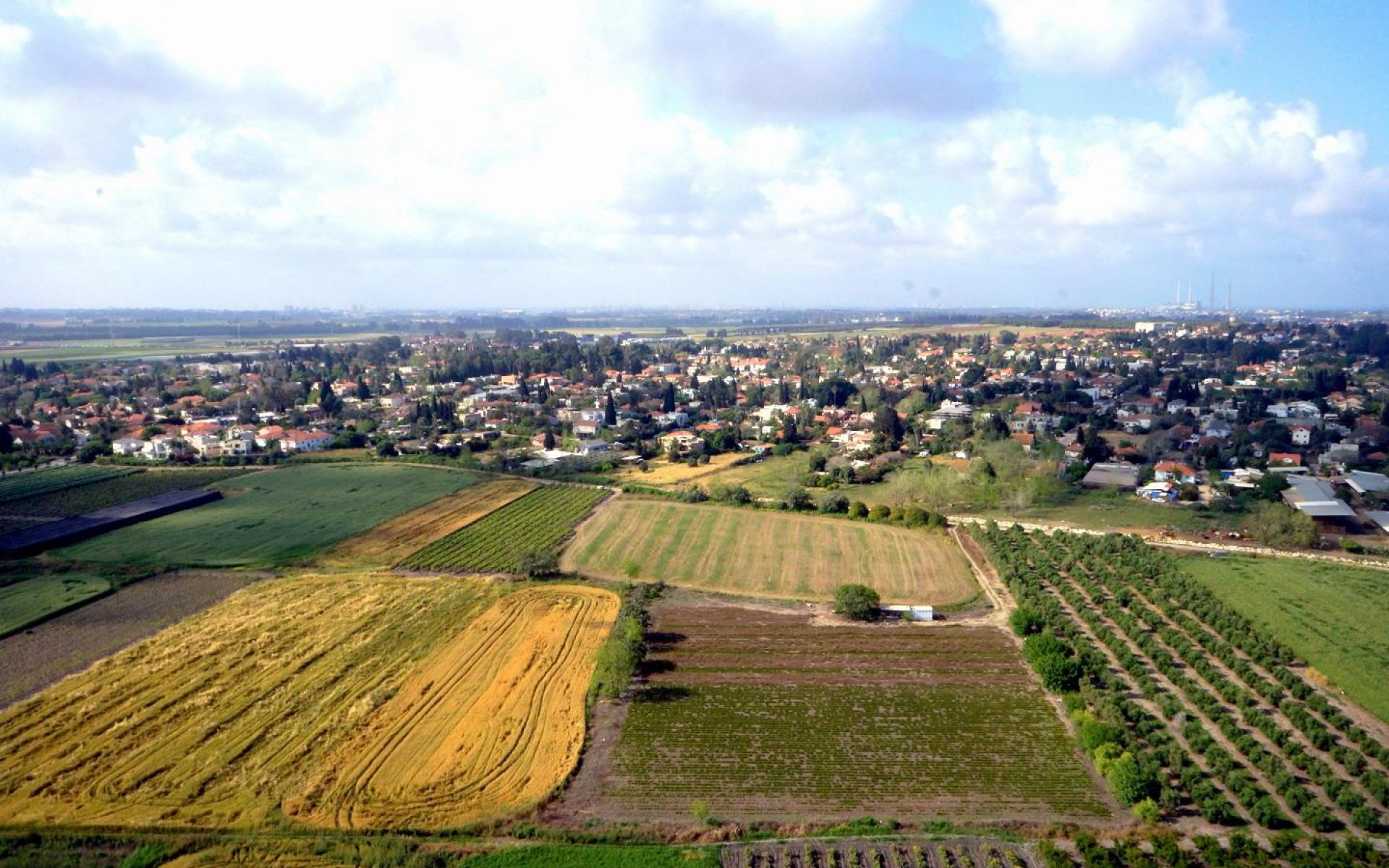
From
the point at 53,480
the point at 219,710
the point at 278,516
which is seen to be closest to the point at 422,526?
the point at 278,516

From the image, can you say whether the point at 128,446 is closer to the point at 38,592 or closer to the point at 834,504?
the point at 38,592

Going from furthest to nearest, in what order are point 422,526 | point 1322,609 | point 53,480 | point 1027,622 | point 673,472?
point 673,472
point 53,480
point 422,526
point 1322,609
point 1027,622

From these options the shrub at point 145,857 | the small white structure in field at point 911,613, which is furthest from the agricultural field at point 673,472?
the shrub at point 145,857

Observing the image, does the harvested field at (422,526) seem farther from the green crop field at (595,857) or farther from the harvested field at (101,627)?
the green crop field at (595,857)

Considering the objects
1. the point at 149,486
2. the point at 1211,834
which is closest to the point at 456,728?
the point at 1211,834

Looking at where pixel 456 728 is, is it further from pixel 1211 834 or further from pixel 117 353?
pixel 117 353

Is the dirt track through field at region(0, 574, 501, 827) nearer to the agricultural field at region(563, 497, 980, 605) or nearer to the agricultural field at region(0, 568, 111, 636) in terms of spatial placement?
the agricultural field at region(0, 568, 111, 636)

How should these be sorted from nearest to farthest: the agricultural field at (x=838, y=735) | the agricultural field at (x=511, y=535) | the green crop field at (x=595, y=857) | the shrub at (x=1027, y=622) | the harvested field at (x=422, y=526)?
the green crop field at (x=595, y=857) < the agricultural field at (x=838, y=735) < the shrub at (x=1027, y=622) < the agricultural field at (x=511, y=535) < the harvested field at (x=422, y=526)

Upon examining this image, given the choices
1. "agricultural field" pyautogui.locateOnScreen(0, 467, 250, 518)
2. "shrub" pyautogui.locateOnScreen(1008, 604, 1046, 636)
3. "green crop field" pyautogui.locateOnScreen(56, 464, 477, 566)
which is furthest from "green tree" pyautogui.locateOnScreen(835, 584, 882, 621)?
"agricultural field" pyautogui.locateOnScreen(0, 467, 250, 518)
